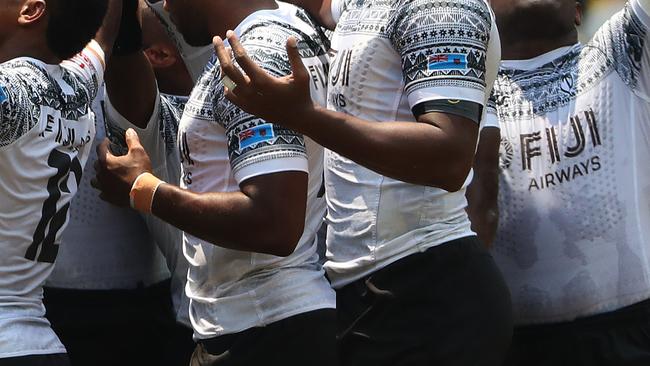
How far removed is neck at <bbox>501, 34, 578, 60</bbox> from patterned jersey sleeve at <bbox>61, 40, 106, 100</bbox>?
4.85 feet

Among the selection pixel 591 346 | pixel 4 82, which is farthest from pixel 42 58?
pixel 591 346

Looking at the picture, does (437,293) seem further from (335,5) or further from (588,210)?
(335,5)

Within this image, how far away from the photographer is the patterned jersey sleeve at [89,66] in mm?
3557

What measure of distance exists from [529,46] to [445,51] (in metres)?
1.47

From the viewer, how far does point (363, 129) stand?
2762 millimetres

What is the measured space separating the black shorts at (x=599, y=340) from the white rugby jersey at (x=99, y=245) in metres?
1.45

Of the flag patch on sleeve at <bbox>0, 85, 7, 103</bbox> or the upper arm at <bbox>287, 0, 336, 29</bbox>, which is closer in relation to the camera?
the flag patch on sleeve at <bbox>0, 85, 7, 103</bbox>

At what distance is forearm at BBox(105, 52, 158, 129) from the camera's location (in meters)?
4.22

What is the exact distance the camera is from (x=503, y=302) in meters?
3.20

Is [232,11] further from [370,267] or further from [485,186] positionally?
[485,186]

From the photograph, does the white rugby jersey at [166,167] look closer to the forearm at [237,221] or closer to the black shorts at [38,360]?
the black shorts at [38,360]

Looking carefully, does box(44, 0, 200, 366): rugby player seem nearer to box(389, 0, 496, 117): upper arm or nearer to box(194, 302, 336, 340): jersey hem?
box(194, 302, 336, 340): jersey hem

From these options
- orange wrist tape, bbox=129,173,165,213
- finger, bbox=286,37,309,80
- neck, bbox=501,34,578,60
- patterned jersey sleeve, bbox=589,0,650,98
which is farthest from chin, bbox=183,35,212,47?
patterned jersey sleeve, bbox=589,0,650,98

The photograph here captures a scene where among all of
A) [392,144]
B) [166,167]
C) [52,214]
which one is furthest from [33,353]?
[166,167]
